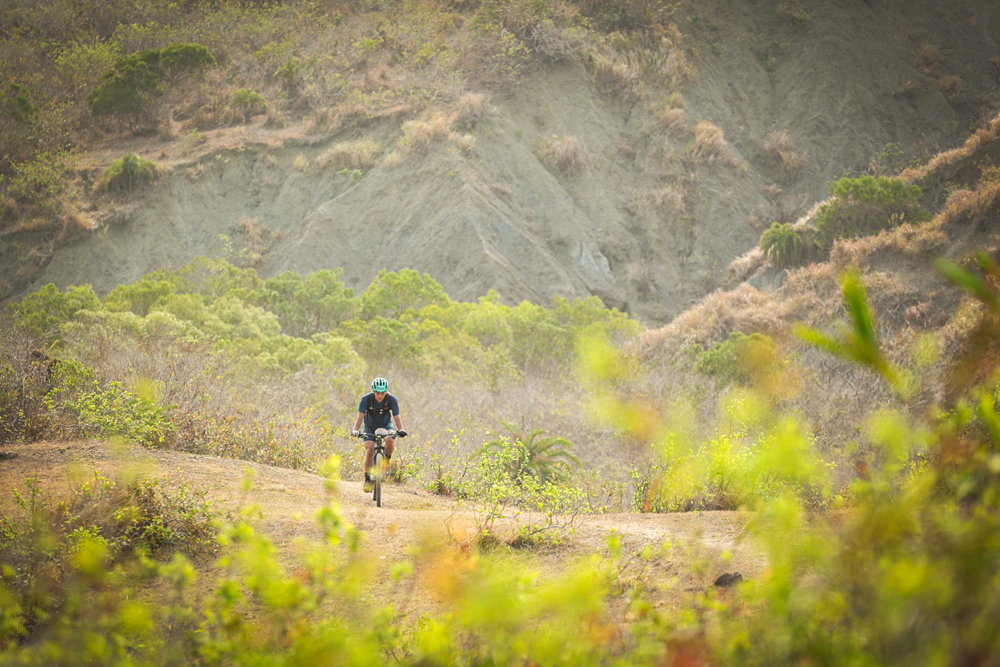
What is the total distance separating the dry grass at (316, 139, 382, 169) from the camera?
116ft

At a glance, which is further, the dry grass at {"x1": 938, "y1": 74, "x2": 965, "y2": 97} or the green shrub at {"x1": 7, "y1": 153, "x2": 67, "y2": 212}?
the dry grass at {"x1": 938, "y1": 74, "x2": 965, "y2": 97}

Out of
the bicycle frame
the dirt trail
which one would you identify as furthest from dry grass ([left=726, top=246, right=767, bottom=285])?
the bicycle frame

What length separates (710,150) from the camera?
39594mm

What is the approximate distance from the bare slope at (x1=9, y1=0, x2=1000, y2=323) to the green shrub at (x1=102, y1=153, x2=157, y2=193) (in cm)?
108

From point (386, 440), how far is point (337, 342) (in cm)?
1215

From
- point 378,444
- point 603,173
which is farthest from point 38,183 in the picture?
point 378,444

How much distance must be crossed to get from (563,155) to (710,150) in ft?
28.5

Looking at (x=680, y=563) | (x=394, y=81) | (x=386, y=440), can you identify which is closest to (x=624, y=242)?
(x=394, y=81)

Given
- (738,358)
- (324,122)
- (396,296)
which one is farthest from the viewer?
(324,122)

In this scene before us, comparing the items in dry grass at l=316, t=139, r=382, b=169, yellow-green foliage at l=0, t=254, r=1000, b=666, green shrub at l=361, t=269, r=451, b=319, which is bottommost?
yellow-green foliage at l=0, t=254, r=1000, b=666

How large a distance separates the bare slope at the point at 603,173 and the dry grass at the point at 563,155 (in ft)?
1.25

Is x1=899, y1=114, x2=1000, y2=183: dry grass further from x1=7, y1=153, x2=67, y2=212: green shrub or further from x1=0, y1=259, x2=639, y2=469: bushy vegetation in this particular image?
x1=7, y1=153, x2=67, y2=212: green shrub

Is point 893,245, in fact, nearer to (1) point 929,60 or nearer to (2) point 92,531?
(2) point 92,531

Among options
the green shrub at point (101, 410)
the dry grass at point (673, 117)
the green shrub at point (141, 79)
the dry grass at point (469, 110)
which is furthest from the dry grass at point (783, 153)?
the green shrub at point (101, 410)
